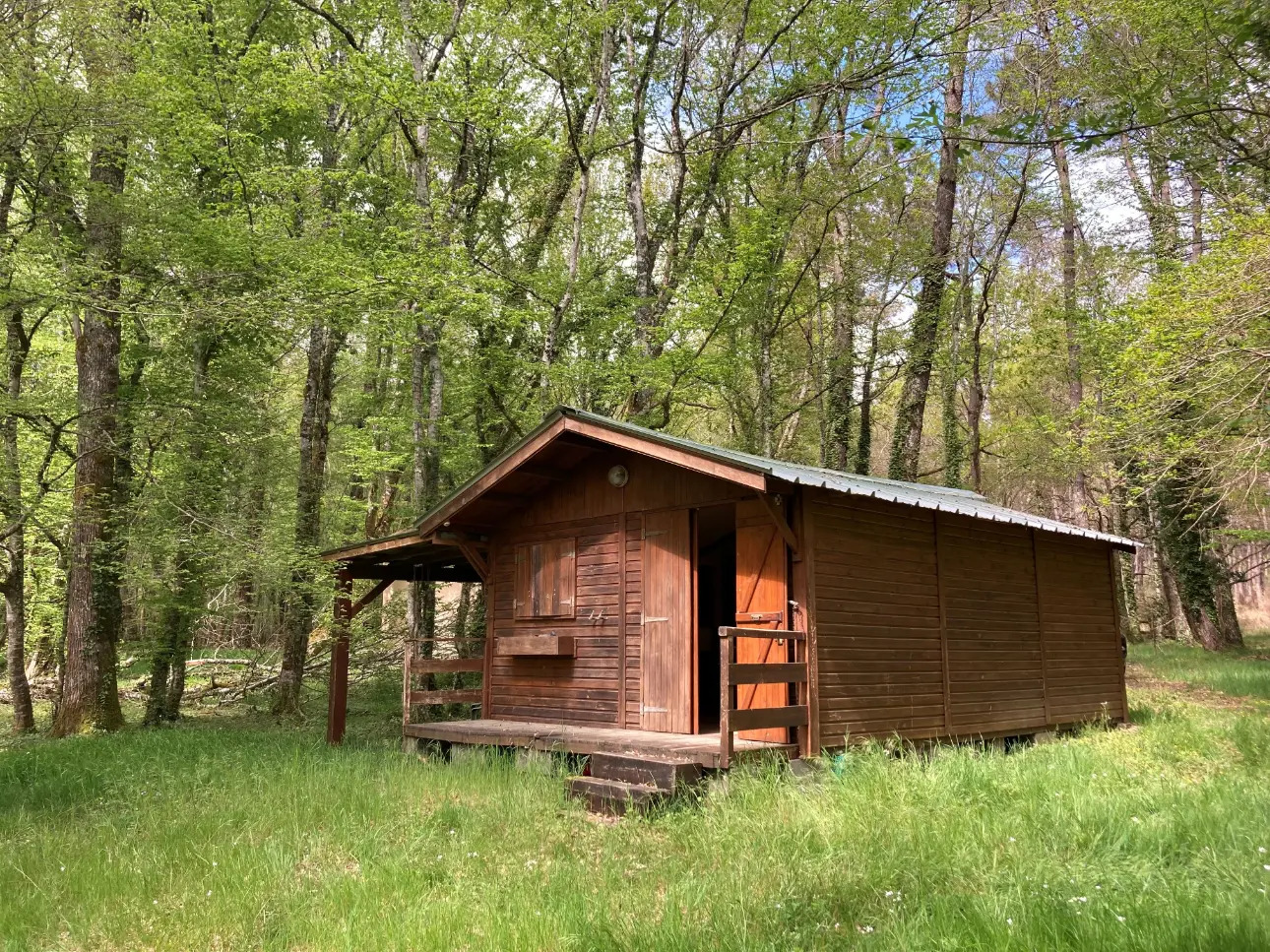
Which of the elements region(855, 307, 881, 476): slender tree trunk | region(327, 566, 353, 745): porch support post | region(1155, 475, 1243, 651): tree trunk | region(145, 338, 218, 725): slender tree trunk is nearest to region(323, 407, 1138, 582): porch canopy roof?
region(327, 566, 353, 745): porch support post

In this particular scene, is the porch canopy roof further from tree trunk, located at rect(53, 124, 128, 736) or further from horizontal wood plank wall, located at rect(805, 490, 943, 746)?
tree trunk, located at rect(53, 124, 128, 736)

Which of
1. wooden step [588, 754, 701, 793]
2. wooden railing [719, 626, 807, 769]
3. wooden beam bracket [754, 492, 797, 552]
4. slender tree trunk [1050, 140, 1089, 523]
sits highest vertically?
slender tree trunk [1050, 140, 1089, 523]

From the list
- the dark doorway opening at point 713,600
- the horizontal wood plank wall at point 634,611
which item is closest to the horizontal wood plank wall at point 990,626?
the dark doorway opening at point 713,600

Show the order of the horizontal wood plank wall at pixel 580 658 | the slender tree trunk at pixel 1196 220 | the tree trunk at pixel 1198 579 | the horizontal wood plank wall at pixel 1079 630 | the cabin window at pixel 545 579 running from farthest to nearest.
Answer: the tree trunk at pixel 1198 579
the slender tree trunk at pixel 1196 220
the horizontal wood plank wall at pixel 1079 630
the cabin window at pixel 545 579
the horizontal wood plank wall at pixel 580 658

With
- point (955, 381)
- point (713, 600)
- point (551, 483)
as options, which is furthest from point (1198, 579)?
point (551, 483)

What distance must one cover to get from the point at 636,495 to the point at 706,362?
6389 mm

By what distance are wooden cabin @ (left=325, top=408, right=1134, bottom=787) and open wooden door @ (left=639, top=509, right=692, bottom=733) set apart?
0.02 m

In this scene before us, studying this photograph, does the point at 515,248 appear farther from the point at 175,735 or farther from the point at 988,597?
the point at 988,597

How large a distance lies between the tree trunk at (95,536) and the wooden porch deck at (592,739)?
534 centimetres

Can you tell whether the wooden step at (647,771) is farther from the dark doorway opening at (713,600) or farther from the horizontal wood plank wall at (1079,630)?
the horizontal wood plank wall at (1079,630)

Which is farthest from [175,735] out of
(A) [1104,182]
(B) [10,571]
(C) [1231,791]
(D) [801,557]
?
(A) [1104,182]

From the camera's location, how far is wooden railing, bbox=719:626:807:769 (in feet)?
23.5

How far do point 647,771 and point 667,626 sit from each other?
2288 mm

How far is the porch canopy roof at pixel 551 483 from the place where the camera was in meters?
8.02
